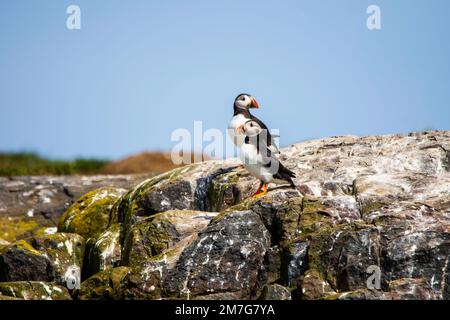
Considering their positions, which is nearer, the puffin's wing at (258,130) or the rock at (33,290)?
the rock at (33,290)

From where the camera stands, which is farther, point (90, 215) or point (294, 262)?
point (90, 215)

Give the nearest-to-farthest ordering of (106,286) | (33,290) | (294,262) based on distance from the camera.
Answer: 1. (294,262)
2. (106,286)
3. (33,290)

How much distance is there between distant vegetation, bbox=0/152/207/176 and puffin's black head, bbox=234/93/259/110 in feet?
41.4

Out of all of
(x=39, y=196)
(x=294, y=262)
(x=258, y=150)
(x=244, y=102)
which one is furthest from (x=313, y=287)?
(x=39, y=196)

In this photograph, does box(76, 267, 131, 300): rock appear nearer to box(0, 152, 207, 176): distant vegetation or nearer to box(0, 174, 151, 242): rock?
box(0, 174, 151, 242): rock

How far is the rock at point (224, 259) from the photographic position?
12.0m

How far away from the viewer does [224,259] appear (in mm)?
12188

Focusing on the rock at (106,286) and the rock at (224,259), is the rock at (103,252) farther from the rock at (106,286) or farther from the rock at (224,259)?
the rock at (224,259)

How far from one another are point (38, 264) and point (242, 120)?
403 centimetres

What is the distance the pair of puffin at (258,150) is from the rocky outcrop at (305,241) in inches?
9.9

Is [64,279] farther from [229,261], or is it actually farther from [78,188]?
[78,188]

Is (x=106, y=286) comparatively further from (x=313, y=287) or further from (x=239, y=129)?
(x=239, y=129)

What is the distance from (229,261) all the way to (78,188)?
10.5 meters

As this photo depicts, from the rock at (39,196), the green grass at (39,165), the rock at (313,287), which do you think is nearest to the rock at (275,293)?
the rock at (313,287)
